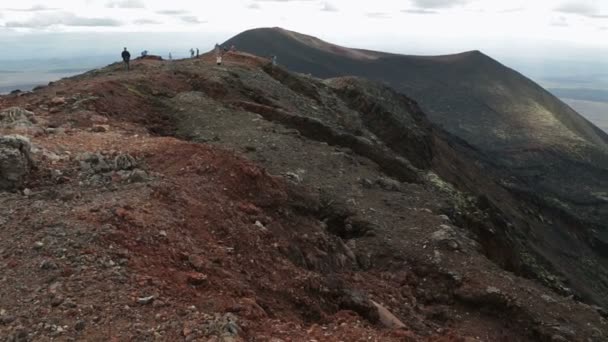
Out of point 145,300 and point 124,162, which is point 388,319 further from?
point 124,162

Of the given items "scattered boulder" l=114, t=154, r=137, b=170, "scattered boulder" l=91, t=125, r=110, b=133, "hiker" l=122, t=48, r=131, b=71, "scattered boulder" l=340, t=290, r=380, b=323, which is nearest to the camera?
"scattered boulder" l=340, t=290, r=380, b=323

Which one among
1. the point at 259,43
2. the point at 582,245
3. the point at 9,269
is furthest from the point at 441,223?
the point at 259,43

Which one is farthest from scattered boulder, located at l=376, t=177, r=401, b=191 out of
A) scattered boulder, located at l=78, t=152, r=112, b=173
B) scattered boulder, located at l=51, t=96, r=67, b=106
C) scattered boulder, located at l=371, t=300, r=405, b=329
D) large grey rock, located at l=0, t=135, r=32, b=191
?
large grey rock, located at l=0, t=135, r=32, b=191

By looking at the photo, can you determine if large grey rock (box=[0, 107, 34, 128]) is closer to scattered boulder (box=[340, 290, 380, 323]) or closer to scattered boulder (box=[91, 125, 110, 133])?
scattered boulder (box=[91, 125, 110, 133])

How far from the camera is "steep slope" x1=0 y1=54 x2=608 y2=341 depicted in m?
8.54

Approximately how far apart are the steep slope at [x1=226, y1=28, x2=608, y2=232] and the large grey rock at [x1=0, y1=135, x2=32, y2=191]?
214ft

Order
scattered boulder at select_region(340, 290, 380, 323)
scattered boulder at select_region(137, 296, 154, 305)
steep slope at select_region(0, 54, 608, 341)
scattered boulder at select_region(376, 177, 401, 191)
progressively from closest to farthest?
scattered boulder at select_region(137, 296, 154, 305)
steep slope at select_region(0, 54, 608, 341)
scattered boulder at select_region(340, 290, 380, 323)
scattered boulder at select_region(376, 177, 401, 191)

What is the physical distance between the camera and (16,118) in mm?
16953

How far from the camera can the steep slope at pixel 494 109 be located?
274 feet

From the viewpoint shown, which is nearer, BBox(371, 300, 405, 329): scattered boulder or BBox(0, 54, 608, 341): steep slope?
BBox(0, 54, 608, 341): steep slope

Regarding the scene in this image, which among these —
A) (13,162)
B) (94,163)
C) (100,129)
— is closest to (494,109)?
(100,129)

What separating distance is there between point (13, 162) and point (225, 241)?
5.38 m

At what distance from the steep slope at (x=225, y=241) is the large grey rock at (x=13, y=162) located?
0.09 m

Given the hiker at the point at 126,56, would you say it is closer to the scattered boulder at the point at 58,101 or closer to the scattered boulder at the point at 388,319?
the scattered boulder at the point at 58,101
